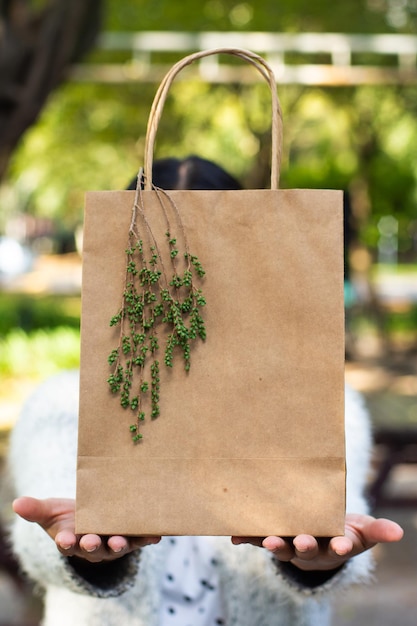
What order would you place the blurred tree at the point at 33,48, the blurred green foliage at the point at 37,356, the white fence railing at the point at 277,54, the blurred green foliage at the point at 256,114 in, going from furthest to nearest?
the blurred green foliage at the point at 256,114
the blurred green foliage at the point at 37,356
the white fence railing at the point at 277,54
the blurred tree at the point at 33,48

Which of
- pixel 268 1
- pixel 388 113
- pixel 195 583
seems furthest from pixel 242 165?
pixel 195 583

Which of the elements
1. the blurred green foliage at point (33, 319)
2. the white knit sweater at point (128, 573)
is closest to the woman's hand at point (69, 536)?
the white knit sweater at point (128, 573)

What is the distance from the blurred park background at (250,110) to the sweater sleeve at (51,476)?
587 millimetres

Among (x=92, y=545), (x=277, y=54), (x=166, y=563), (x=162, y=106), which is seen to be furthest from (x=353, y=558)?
(x=277, y=54)

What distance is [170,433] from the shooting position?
1.37m

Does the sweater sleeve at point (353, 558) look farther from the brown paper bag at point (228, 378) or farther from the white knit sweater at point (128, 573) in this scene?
the brown paper bag at point (228, 378)

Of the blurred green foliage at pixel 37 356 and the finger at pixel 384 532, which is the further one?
the blurred green foliage at pixel 37 356

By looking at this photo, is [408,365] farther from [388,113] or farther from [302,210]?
[302,210]

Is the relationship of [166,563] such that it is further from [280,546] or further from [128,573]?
[280,546]

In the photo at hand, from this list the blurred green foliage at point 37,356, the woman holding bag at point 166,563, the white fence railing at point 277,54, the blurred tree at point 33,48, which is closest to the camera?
the woman holding bag at point 166,563

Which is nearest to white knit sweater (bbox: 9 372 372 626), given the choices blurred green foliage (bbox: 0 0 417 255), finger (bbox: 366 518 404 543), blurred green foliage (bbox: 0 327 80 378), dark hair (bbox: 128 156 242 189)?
finger (bbox: 366 518 404 543)

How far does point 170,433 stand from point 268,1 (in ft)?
32.9

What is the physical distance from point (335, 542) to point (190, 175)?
964mm

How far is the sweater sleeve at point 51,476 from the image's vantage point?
1575 mm
